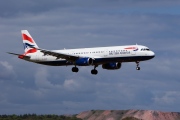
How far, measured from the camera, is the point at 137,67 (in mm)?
197375

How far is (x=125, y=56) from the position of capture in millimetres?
199750

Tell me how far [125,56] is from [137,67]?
4.49 m

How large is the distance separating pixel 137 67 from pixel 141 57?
3.63 meters

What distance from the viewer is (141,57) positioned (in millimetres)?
199875

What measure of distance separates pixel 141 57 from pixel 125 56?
3.87 metres
